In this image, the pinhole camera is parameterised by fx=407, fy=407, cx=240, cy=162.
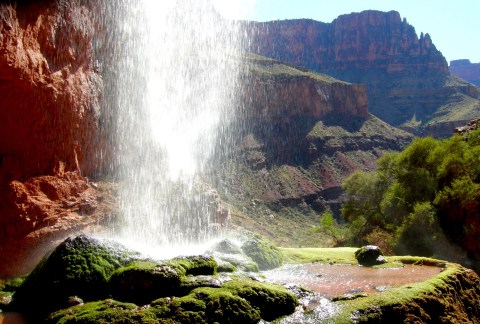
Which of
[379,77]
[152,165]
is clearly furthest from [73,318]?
[379,77]

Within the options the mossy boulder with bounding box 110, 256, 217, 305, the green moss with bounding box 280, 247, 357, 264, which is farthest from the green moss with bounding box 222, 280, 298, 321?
the green moss with bounding box 280, 247, 357, 264

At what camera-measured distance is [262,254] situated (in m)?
18.1

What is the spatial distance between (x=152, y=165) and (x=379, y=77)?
14330 centimetres

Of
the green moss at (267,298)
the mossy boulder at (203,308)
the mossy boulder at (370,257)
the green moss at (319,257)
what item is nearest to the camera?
the mossy boulder at (203,308)

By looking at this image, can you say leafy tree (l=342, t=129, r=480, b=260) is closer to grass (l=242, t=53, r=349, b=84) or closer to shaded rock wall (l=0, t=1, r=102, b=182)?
shaded rock wall (l=0, t=1, r=102, b=182)

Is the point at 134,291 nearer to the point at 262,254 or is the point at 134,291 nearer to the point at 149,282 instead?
the point at 149,282

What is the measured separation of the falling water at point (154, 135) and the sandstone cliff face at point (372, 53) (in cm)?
10967

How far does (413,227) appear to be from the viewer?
27.2 meters

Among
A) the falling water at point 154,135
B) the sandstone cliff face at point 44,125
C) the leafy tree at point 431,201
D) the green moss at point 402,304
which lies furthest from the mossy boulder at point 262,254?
the leafy tree at point 431,201

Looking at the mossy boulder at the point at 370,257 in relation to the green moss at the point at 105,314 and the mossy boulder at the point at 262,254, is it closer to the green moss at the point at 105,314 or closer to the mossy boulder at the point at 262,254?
the mossy boulder at the point at 262,254

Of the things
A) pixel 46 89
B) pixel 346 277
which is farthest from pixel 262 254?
pixel 46 89

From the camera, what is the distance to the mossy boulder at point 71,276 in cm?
1121

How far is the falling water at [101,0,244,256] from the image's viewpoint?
82.7 feet

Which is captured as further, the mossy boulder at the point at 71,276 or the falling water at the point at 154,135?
the falling water at the point at 154,135
